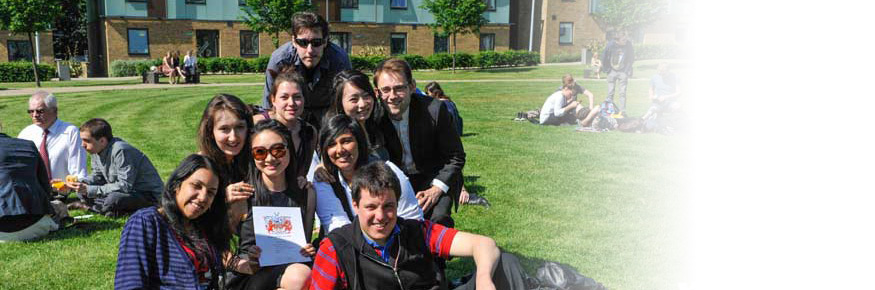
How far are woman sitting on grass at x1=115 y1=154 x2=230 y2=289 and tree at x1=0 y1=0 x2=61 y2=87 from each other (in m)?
24.2

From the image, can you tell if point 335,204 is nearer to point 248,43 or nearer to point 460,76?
point 460,76

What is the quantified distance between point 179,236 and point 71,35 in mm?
55196

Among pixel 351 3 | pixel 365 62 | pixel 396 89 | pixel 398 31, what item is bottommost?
pixel 365 62

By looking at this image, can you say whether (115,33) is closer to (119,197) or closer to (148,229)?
(119,197)

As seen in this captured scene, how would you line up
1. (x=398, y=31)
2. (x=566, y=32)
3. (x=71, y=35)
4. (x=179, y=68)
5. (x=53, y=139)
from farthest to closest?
(x=71, y=35) → (x=566, y=32) → (x=398, y=31) → (x=179, y=68) → (x=53, y=139)

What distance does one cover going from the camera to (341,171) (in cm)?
427

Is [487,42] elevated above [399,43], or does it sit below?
above

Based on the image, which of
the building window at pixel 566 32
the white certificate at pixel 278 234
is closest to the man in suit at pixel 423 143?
the white certificate at pixel 278 234

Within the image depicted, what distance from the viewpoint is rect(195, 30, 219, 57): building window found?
36188mm

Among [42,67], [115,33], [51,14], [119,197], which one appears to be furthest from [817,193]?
[115,33]

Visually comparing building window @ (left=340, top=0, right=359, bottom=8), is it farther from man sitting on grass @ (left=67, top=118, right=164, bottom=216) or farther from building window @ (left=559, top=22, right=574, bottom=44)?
man sitting on grass @ (left=67, top=118, right=164, bottom=216)

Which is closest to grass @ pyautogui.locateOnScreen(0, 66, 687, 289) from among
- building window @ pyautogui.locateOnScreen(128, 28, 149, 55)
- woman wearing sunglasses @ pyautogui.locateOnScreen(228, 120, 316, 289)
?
woman wearing sunglasses @ pyautogui.locateOnScreen(228, 120, 316, 289)

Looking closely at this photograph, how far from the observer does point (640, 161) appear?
10203 millimetres

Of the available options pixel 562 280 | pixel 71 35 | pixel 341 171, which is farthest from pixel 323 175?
pixel 71 35
